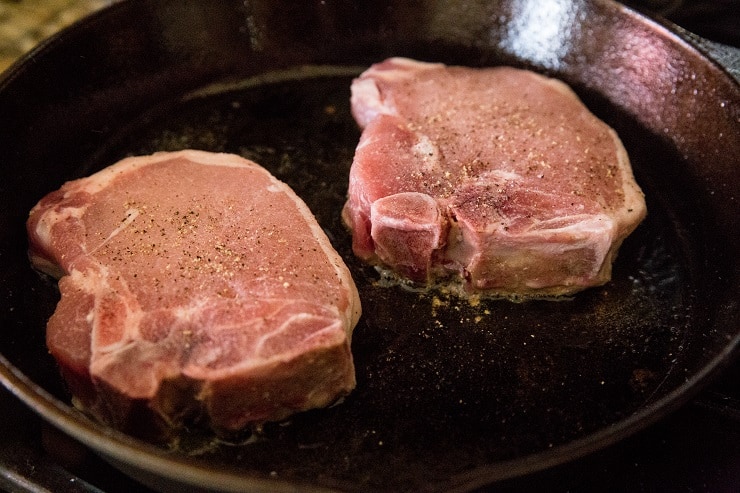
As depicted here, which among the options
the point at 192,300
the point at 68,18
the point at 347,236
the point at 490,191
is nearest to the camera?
the point at 192,300

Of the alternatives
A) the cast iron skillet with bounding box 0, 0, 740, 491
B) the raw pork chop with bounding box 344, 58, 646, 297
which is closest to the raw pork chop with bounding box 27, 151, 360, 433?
the cast iron skillet with bounding box 0, 0, 740, 491

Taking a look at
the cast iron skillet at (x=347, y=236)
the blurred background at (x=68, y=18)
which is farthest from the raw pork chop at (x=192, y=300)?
the blurred background at (x=68, y=18)

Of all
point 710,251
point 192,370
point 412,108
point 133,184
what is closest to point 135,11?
point 133,184

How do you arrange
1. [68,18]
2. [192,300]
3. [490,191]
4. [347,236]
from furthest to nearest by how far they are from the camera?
[68,18], [347,236], [490,191], [192,300]

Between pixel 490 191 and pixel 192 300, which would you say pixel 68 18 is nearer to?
pixel 192 300

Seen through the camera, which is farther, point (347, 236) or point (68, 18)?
point (68, 18)

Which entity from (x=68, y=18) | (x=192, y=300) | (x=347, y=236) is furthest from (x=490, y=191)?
(x=68, y=18)
